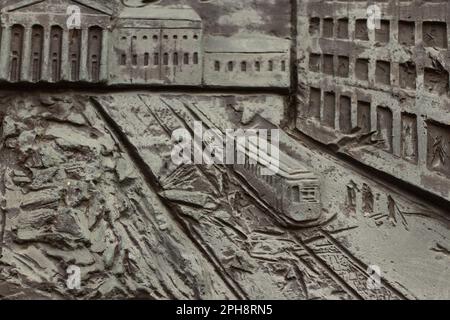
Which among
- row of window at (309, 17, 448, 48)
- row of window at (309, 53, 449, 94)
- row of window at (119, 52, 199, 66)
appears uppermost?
row of window at (309, 17, 448, 48)

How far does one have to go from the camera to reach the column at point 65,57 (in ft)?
9.53

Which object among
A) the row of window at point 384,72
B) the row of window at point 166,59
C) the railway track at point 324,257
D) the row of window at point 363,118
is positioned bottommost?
the railway track at point 324,257

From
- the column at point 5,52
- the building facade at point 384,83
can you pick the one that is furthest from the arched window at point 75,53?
Answer: the building facade at point 384,83

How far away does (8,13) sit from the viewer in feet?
9.66

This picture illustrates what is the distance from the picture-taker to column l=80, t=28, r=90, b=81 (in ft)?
9.54

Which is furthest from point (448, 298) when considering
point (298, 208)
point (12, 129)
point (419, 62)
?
point (12, 129)

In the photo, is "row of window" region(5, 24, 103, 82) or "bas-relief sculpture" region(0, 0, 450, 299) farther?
"row of window" region(5, 24, 103, 82)

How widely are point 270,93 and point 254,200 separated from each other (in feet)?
1.51

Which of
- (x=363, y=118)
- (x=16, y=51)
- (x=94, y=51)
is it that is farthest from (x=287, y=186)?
(x=16, y=51)

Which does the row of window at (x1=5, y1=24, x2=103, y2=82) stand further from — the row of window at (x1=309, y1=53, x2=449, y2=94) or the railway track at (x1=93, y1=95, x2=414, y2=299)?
the row of window at (x1=309, y1=53, x2=449, y2=94)

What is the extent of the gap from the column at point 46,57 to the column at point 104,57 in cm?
21

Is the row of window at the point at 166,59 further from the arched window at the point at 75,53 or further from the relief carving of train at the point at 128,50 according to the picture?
the arched window at the point at 75,53

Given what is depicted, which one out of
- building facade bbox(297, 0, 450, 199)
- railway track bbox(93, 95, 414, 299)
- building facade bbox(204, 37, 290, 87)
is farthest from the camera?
building facade bbox(204, 37, 290, 87)

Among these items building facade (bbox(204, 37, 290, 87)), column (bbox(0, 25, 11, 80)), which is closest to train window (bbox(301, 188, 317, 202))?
building facade (bbox(204, 37, 290, 87))
